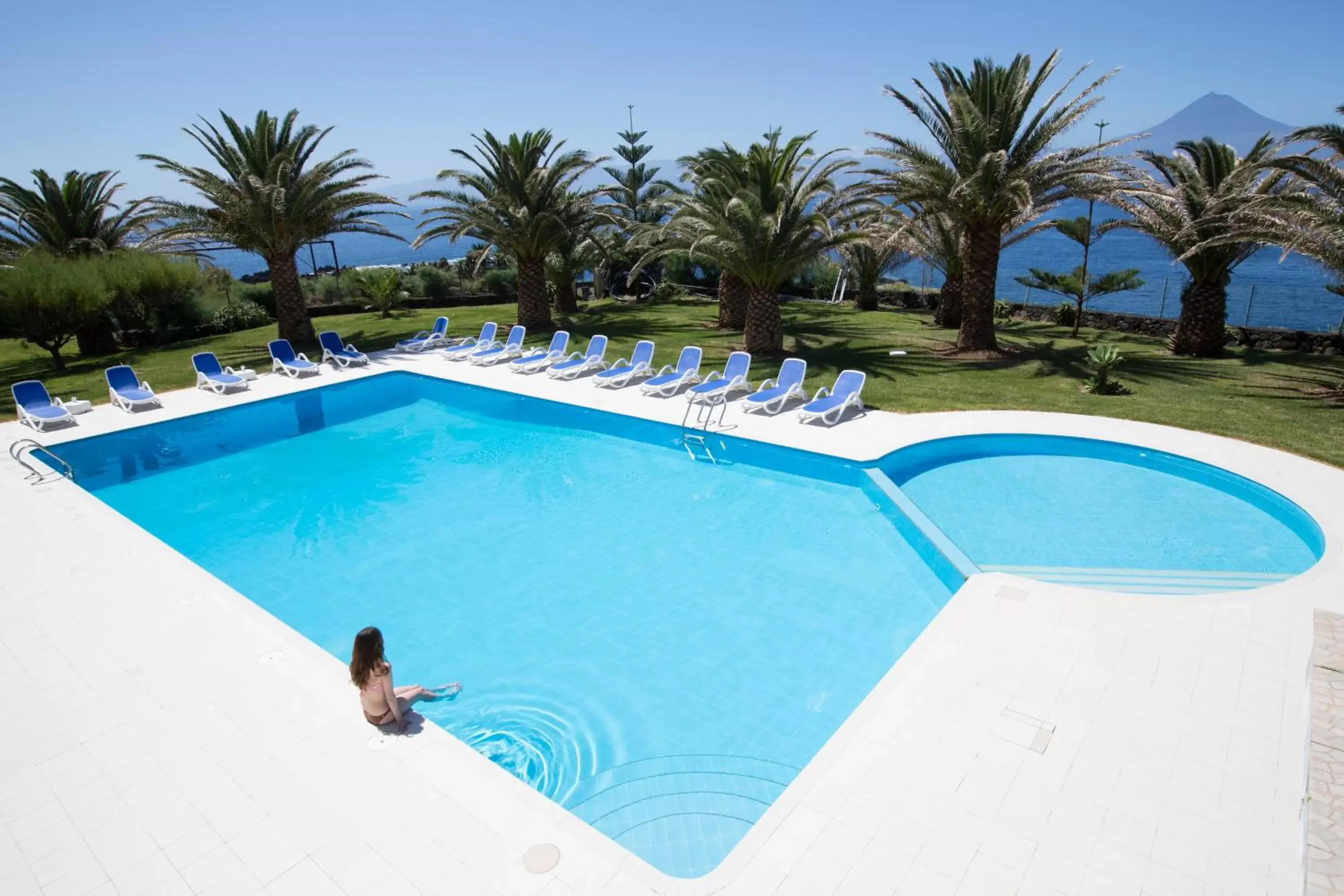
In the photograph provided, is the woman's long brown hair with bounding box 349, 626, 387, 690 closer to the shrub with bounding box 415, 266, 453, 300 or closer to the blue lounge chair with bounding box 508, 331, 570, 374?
the blue lounge chair with bounding box 508, 331, 570, 374

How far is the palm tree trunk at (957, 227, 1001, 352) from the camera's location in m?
16.0

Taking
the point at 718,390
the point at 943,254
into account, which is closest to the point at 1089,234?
the point at 943,254

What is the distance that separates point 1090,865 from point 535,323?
65.2ft

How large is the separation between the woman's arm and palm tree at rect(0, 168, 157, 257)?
19.2 m

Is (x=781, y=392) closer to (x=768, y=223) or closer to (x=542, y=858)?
(x=768, y=223)

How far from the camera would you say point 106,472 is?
1246 centimetres

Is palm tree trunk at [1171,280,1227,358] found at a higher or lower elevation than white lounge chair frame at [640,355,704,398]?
higher

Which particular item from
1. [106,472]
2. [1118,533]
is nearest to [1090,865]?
[1118,533]

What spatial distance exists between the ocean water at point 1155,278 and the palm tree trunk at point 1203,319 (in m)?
0.88

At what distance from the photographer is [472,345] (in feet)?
67.7

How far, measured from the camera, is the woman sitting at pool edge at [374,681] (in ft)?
18.2

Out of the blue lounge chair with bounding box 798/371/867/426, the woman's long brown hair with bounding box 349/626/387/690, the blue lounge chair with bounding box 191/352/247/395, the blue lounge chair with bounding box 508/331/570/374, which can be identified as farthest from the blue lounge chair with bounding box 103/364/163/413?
the blue lounge chair with bounding box 798/371/867/426

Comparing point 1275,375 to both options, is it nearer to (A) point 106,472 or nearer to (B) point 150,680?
(B) point 150,680

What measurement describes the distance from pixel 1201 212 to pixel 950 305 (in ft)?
22.3
